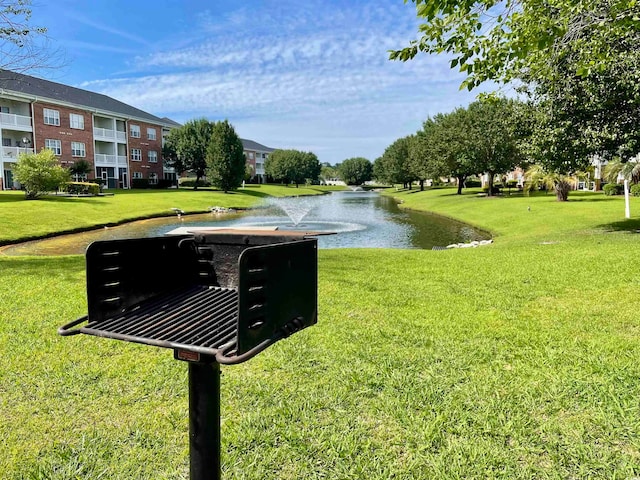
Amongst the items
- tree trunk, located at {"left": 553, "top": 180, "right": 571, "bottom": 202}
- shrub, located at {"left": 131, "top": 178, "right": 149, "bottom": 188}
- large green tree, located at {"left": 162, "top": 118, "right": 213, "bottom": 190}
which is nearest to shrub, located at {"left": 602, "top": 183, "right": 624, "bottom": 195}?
tree trunk, located at {"left": 553, "top": 180, "right": 571, "bottom": 202}

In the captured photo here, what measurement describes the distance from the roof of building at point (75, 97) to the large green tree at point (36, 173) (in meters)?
9.39

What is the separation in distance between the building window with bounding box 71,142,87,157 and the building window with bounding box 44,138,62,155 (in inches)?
62.6

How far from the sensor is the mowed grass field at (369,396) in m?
2.53

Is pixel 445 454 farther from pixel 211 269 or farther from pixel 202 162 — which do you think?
pixel 202 162

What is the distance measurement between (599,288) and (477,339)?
3060 millimetres

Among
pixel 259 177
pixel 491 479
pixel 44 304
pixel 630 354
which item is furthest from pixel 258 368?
pixel 259 177

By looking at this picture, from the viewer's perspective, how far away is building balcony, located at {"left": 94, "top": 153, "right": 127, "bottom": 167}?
160 feet

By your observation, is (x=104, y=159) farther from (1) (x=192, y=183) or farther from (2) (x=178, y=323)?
(2) (x=178, y=323)


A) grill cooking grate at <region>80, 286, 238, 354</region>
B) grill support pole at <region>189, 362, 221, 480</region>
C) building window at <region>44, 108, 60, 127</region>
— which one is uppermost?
building window at <region>44, 108, 60, 127</region>

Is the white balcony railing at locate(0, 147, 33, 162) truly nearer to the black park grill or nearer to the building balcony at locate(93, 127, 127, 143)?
the building balcony at locate(93, 127, 127, 143)

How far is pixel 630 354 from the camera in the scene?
149 inches

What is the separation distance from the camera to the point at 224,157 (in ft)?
164

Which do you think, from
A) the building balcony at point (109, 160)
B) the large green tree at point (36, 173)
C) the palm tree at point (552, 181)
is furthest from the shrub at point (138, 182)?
the palm tree at point (552, 181)

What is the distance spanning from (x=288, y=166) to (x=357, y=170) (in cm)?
3840
